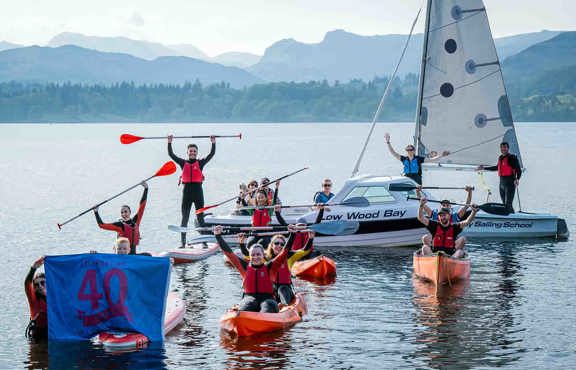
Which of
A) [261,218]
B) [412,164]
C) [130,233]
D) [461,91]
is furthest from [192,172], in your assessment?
[461,91]

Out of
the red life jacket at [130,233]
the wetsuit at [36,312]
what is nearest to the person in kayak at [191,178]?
the red life jacket at [130,233]

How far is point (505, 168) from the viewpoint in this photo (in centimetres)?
3322

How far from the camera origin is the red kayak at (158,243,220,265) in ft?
96.7

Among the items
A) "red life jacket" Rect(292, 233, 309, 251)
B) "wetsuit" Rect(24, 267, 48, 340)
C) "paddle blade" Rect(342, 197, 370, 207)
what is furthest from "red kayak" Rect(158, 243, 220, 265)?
"wetsuit" Rect(24, 267, 48, 340)

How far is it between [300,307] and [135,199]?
38217mm

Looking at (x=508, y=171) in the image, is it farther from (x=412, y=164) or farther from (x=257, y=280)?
(x=257, y=280)

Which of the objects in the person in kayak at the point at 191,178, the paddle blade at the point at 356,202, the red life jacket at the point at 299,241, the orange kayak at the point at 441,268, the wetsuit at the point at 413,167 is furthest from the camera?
the wetsuit at the point at 413,167

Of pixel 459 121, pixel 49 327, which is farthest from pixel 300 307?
pixel 459 121

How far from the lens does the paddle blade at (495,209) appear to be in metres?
32.7

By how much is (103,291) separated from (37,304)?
1752mm

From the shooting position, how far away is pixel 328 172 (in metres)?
88.4

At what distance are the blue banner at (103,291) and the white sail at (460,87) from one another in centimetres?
1960

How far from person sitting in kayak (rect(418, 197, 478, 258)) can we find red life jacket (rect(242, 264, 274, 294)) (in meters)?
6.70

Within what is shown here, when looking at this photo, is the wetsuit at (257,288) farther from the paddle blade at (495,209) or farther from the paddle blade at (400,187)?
the paddle blade at (495,209)
